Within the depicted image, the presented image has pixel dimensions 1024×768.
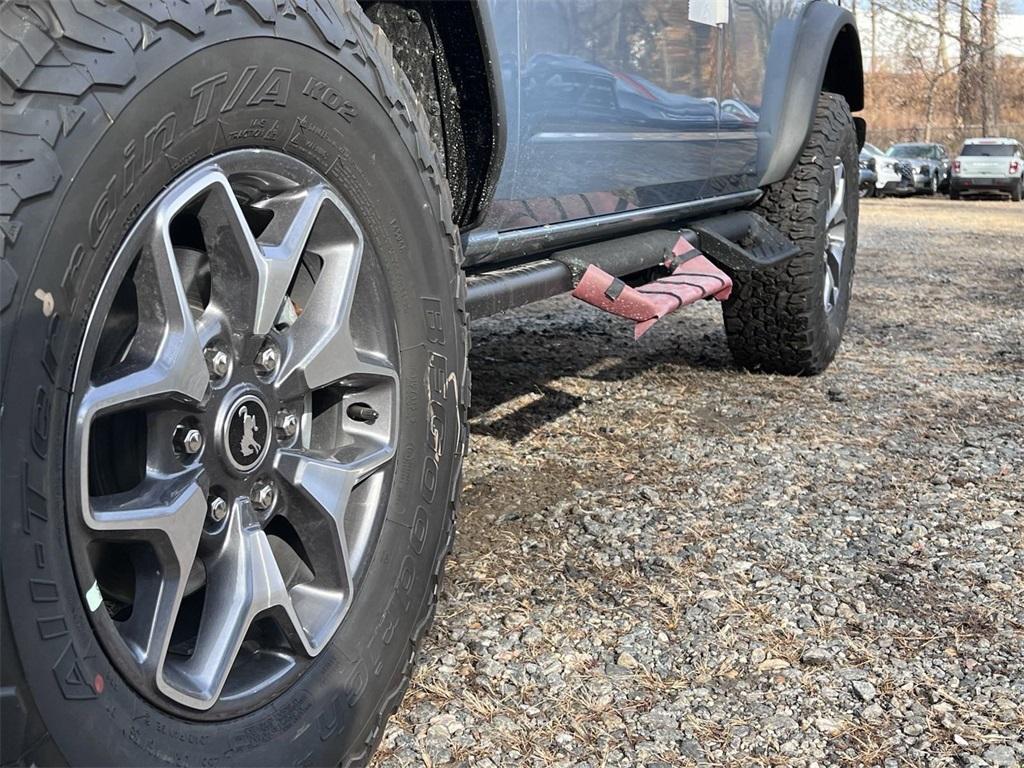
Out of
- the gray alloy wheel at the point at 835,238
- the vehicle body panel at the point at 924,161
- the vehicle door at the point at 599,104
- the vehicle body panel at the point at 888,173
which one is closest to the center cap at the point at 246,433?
the vehicle door at the point at 599,104

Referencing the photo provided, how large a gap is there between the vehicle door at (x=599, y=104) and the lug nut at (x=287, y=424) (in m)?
0.94

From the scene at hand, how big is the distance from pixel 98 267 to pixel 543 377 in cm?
364

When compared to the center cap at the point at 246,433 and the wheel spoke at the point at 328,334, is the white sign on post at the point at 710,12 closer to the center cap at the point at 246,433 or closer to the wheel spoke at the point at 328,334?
the wheel spoke at the point at 328,334

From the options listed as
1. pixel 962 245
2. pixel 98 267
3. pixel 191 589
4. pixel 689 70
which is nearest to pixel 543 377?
pixel 689 70

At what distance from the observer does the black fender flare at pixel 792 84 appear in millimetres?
4109

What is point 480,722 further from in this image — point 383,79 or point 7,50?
point 7,50

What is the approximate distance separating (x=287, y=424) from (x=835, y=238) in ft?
12.6

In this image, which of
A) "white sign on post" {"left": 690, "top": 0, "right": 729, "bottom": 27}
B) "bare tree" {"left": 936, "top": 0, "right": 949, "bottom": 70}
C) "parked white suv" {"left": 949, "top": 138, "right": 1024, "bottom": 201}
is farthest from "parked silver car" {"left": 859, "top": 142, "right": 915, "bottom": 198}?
"white sign on post" {"left": 690, "top": 0, "right": 729, "bottom": 27}

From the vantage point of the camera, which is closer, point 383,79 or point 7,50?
point 7,50

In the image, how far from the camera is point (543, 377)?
4.81m

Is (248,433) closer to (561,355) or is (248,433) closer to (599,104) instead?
(599,104)

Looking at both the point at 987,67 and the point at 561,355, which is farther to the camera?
the point at 987,67

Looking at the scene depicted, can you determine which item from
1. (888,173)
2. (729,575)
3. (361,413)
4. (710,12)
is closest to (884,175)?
Result: (888,173)

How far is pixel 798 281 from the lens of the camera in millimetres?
4332
